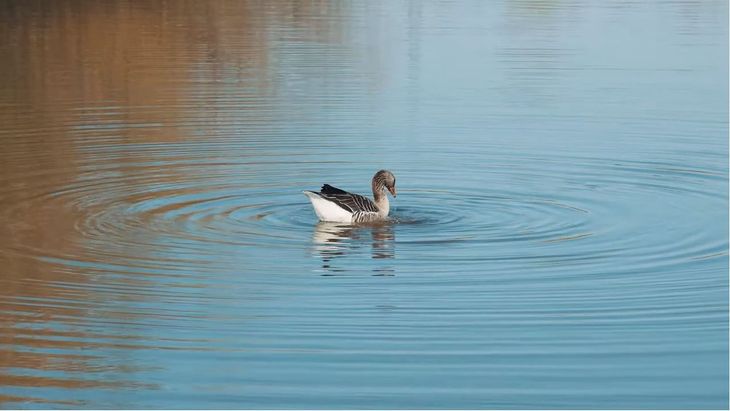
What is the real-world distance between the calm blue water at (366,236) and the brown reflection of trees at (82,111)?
0.22ft

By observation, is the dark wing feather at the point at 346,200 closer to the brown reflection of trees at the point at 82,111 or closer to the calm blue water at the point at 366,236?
the calm blue water at the point at 366,236

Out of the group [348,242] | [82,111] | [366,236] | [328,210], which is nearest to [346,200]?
[328,210]

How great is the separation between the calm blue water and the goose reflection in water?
0.05 m

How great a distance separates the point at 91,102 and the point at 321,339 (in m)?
20.0

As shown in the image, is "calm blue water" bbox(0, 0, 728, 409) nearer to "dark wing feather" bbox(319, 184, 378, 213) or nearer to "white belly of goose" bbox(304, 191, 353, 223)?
"white belly of goose" bbox(304, 191, 353, 223)

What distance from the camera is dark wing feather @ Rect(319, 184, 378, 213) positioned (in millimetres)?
18516

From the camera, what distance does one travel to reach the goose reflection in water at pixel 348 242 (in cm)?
1633

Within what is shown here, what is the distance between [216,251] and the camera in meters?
16.9

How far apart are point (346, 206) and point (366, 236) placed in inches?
20.9

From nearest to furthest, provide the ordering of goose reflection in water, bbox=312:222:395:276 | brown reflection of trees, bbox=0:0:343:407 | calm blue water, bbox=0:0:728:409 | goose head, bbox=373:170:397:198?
1. calm blue water, bbox=0:0:728:409
2. brown reflection of trees, bbox=0:0:343:407
3. goose reflection in water, bbox=312:222:395:276
4. goose head, bbox=373:170:397:198

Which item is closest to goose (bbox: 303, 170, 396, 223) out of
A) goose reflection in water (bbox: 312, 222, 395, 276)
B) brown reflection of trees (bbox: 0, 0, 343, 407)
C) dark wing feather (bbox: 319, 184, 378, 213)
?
dark wing feather (bbox: 319, 184, 378, 213)

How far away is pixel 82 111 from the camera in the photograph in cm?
3061

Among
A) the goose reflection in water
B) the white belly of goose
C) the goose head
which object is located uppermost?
the goose head

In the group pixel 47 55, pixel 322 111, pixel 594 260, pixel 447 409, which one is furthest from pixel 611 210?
pixel 47 55
